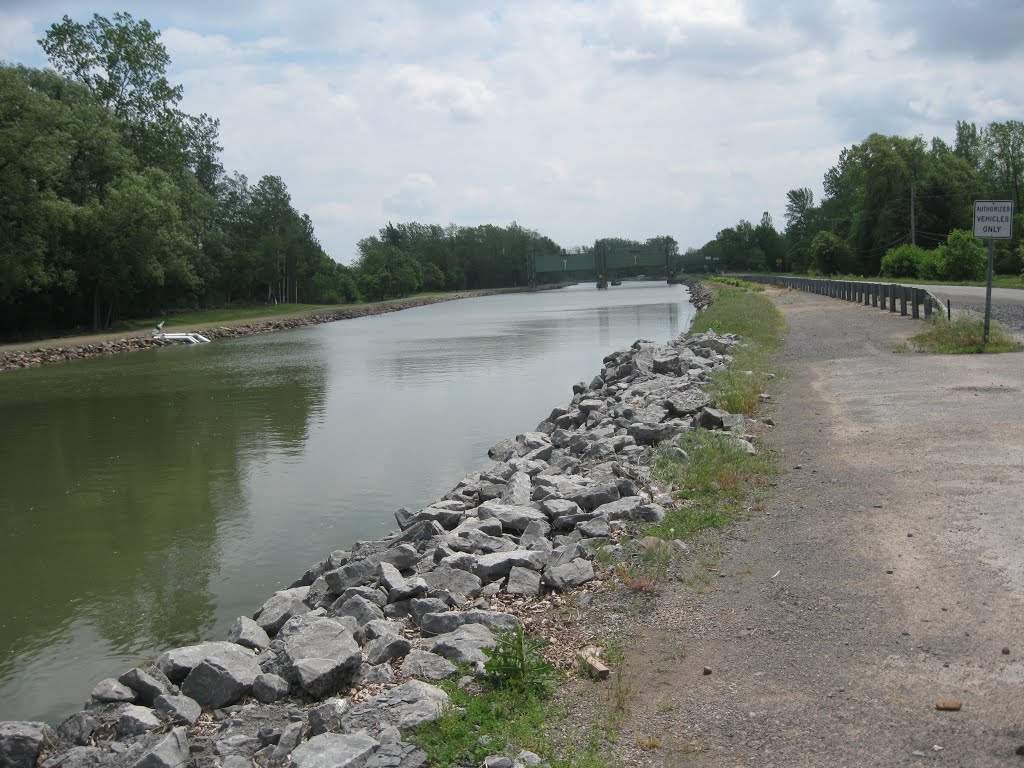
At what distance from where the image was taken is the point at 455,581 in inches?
259

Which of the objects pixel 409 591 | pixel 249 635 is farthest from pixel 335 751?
pixel 409 591

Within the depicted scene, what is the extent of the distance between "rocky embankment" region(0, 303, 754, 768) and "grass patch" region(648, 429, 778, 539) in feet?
0.86

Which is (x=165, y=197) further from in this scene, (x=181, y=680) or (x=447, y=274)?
(x=447, y=274)

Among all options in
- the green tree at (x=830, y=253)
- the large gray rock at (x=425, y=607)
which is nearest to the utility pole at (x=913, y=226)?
the green tree at (x=830, y=253)

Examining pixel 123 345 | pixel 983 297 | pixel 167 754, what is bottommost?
pixel 167 754

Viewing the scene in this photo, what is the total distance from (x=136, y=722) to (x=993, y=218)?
605 inches

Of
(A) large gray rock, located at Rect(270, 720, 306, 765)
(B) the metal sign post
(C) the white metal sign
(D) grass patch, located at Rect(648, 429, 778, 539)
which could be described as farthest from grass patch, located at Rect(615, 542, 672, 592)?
(C) the white metal sign

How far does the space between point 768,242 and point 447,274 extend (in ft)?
177

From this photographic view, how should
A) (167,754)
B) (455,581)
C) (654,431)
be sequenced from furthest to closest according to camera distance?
(654,431) → (455,581) → (167,754)

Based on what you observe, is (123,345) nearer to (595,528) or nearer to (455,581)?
(595,528)

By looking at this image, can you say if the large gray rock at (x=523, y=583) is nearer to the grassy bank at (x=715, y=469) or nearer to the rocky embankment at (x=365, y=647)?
the rocky embankment at (x=365, y=647)

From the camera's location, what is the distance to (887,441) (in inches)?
384

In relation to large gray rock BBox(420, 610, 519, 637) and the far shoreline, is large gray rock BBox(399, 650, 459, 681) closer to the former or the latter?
large gray rock BBox(420, 610, 519, 637)

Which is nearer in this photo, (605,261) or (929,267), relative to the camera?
(929,267)
